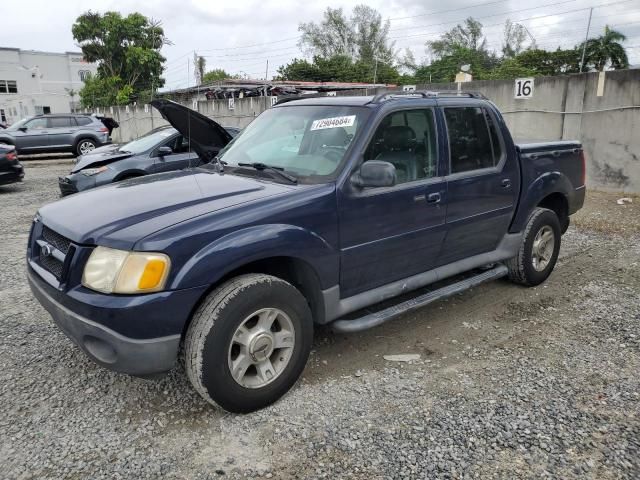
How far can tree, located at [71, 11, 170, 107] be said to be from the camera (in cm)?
4362

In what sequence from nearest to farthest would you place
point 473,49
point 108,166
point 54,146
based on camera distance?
point 108,166, point 54,146, point 473,49

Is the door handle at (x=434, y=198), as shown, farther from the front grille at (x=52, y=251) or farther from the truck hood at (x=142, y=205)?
the front grille at (x=52, y=251)

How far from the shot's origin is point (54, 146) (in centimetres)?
1759

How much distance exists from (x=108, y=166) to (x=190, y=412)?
20.5ft

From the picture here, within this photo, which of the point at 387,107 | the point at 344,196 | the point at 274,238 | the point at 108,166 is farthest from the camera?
the point at 108,166

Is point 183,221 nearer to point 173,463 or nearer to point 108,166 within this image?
point 173,463

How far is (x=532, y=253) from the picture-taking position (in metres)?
4.80

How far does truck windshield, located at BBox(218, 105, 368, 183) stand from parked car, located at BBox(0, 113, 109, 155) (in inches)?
600

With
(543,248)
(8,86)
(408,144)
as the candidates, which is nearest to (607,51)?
(543,248)

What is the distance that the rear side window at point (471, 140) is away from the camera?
3969 millimetres

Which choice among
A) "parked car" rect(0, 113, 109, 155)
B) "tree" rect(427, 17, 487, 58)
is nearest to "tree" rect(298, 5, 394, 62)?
"tree" rect(427, 17, 487, 58)

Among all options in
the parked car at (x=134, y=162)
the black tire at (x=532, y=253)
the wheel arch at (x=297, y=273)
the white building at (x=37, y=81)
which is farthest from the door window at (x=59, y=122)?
the white building at (x=37, y=81)

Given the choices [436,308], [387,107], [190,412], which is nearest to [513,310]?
[436,308]

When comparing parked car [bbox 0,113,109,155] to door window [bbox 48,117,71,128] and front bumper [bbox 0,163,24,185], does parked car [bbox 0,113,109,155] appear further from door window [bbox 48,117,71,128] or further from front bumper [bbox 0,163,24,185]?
front bumper [bbox 0,163,24,185]
